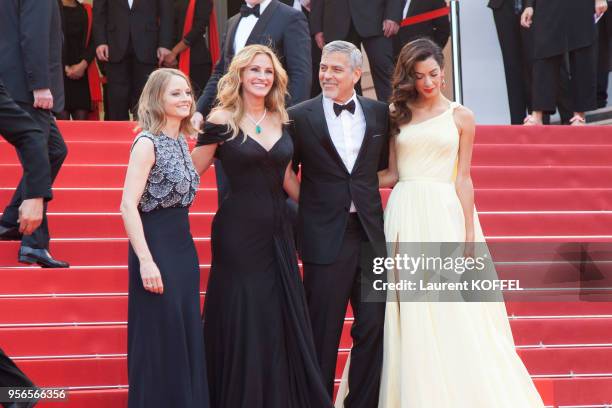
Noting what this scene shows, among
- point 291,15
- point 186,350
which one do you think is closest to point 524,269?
point 291,15

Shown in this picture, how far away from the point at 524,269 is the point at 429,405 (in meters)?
2.00

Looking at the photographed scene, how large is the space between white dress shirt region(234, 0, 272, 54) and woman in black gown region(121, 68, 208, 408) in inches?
43.9

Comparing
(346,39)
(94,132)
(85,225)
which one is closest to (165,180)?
(85,225)

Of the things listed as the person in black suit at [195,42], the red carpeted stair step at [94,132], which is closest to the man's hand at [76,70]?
the person in black suit at [195,42]

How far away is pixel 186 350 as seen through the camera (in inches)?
179

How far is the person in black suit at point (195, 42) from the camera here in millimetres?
9477

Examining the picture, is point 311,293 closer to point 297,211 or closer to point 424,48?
point 297,211

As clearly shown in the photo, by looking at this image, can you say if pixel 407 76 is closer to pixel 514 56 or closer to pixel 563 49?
pixel 563 49

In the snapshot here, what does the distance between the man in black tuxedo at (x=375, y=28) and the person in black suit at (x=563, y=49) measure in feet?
4.28

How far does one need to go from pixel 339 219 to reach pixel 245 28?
4.64 ft

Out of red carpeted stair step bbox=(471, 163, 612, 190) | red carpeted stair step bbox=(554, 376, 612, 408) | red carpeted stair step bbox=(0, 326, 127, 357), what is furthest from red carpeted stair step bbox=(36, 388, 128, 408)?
red carpeted stair step bbox=(471, 163, 612, 190)

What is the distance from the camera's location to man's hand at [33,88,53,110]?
6082 millimetres

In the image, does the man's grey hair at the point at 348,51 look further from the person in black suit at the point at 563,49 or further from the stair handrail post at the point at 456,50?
the stair handrail post at the point at 456,50

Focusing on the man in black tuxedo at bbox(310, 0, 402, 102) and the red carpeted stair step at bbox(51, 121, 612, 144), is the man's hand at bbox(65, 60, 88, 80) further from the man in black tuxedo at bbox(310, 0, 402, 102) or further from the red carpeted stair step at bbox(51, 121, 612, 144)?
the red carpeted stair step at bbox(51, 121, 612, 144)
